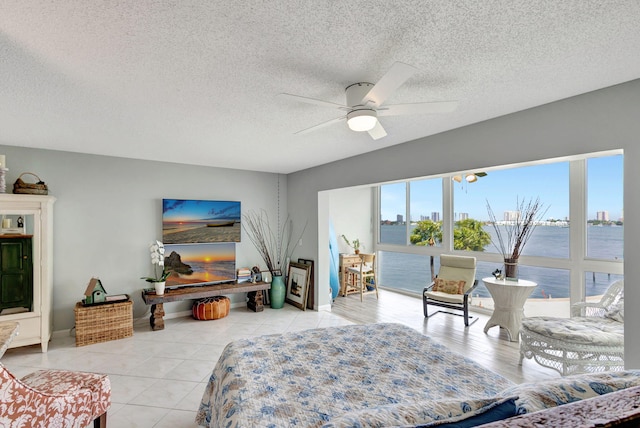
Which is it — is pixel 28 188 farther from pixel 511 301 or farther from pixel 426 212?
pixel 426 212

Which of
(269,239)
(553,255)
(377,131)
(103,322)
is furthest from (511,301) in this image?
(103,322)

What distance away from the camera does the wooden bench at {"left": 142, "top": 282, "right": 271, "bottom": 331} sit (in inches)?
172

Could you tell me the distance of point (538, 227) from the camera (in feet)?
15.2

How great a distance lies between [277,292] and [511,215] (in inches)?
157

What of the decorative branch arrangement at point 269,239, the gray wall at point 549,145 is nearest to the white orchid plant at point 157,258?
the decorative branch arrangement at point 269,239

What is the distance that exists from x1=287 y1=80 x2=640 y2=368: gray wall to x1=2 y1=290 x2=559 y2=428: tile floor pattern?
5.86 feet

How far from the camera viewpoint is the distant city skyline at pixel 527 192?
4.07 metres

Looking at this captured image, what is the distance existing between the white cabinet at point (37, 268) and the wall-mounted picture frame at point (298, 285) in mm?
3328

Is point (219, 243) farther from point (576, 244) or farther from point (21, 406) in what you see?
point (576, 244)

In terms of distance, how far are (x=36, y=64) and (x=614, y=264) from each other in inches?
231

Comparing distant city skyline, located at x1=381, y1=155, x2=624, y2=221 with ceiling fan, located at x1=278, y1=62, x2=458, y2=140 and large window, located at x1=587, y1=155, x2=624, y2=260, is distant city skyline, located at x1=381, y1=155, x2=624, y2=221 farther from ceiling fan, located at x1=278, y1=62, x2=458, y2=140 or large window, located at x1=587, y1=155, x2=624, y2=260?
ceiling fan, located at x1=278, y1=62, x2=458, y2=140

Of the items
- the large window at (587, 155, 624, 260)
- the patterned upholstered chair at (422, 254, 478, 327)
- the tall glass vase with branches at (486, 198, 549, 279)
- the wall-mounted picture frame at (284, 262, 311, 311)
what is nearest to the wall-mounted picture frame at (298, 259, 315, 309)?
the wall-mounted picture frame at (284, 262, 311, 311)

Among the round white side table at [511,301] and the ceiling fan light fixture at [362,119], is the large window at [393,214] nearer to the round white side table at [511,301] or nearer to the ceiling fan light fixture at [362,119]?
the round white side table at [511,301]

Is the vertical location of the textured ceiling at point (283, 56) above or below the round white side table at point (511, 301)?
above
